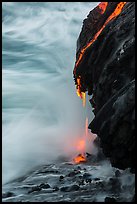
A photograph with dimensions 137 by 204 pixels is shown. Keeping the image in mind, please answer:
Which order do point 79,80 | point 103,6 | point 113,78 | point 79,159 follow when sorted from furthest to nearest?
1. point 79,159
2. point 103,6
3. point 79,80
4. point 113,78

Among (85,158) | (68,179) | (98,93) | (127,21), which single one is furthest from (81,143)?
(127,21)

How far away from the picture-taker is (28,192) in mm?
24672

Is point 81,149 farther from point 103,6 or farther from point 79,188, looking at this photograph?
point 79,188

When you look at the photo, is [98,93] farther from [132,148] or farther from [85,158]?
[85,158]

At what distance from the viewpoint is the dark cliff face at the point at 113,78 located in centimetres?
1670

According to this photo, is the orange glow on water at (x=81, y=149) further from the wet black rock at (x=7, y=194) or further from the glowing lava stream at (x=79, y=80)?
the wet black rock at (x=7, y=194)

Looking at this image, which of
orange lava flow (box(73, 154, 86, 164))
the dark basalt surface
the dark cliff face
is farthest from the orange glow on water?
the dark cliff face

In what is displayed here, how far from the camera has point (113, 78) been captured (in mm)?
22797

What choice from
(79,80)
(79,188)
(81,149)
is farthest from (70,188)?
(81,149)

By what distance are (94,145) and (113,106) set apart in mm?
28816

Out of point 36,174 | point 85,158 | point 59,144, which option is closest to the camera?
point 36,174

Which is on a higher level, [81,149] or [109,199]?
[81,149]

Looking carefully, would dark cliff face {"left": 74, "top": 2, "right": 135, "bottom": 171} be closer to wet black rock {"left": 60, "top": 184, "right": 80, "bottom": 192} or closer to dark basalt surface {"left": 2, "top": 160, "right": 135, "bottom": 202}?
dark basalt surface {"left": 2, "top": 160, "right": 135, "bottom": 202}

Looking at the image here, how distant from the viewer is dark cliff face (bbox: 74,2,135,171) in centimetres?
1670
